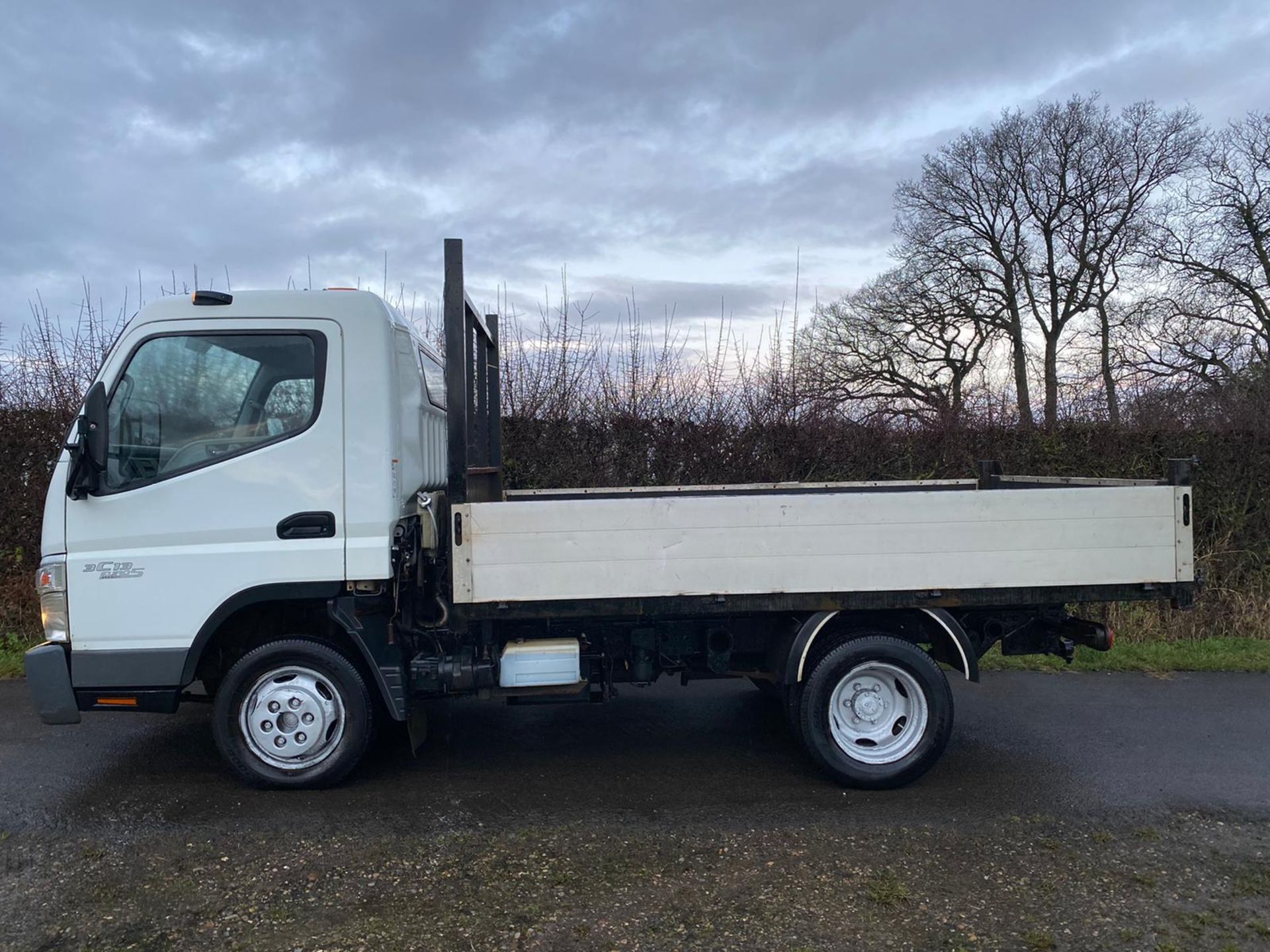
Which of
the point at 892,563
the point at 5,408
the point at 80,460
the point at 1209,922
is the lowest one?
the point at 1209,922

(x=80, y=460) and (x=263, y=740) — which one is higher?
(x=80, y=460)

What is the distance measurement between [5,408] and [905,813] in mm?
8208

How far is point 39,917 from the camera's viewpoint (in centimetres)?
329

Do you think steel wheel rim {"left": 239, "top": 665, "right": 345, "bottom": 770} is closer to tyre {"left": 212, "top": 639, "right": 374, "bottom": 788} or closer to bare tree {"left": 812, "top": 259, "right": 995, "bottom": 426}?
tyre {"left": 212, "top": 639, "right": 374, "bottom": 788}

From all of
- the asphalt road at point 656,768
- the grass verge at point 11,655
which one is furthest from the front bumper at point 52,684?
the grass verge at point 11,655

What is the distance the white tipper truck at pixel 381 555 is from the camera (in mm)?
4285

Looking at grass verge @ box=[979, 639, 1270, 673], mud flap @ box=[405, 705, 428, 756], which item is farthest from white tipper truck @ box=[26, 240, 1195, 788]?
grass verge @ box=[979, 639, 1270, 673]

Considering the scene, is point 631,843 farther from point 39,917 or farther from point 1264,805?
point 1264,805

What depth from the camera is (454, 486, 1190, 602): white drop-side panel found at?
425cm

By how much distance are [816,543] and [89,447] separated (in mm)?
3445

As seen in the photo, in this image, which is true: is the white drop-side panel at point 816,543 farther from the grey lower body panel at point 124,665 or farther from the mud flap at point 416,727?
the grey lower body panel at point 124,665

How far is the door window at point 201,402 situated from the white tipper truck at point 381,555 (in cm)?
1

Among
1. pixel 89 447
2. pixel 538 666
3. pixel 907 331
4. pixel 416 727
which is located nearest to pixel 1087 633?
pixel 538 666

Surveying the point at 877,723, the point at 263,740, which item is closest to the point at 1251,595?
the point at 877,723
